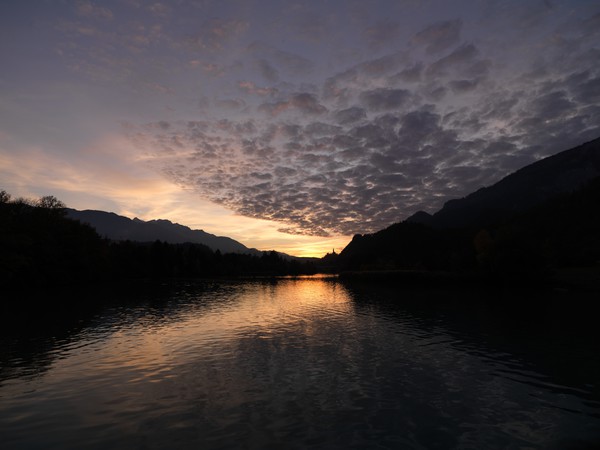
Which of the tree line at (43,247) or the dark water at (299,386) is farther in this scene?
the tree line at (43,247)

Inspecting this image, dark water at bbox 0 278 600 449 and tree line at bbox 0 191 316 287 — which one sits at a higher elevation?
tree line at bbox 0 191 316 287

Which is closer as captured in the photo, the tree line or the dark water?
the dark water

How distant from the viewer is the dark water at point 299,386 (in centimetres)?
1733

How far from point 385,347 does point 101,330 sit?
37291 mm

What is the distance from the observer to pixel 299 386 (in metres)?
24.6

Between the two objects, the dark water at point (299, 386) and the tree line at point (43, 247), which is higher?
the tree line at point (43, 247)

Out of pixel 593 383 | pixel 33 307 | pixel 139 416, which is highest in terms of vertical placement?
pixel 33 307

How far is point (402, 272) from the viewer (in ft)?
528

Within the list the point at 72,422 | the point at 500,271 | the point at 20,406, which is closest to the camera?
the point at 72,422

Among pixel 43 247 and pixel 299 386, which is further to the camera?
pixel 43 247

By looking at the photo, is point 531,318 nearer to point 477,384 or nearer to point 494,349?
point 494,349

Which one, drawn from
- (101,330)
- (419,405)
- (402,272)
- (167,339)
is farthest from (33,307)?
(402,272)

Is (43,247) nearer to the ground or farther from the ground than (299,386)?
farther from the ground

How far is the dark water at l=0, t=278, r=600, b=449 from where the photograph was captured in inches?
682
